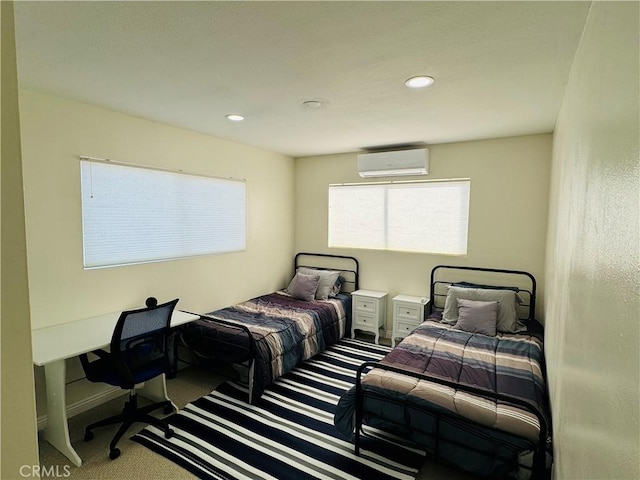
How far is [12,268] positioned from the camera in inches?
22.7

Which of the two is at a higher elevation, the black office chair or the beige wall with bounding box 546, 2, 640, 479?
the beige wall with bounding box 546, 2, 640, 479

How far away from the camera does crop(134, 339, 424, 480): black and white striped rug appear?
214cm

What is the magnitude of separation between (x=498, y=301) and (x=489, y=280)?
0.50 meters

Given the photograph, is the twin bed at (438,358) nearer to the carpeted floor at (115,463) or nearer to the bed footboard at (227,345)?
the bed footboard at (227,345)

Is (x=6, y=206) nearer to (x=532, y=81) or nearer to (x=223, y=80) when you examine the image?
(x=223, y=80)

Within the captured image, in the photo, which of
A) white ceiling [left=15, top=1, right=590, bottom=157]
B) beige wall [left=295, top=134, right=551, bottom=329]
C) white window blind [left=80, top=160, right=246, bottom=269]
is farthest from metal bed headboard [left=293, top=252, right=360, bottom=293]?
white ceiling [left=15, top=1, right=590, bottom=157]

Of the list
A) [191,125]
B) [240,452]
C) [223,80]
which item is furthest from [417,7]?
[240,452]

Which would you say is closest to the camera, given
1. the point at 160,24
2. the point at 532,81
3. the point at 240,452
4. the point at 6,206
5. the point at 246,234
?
the point at 6,206

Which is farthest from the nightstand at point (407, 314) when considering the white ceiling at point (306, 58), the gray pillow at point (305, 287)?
the white ceiling at point (306, 58)

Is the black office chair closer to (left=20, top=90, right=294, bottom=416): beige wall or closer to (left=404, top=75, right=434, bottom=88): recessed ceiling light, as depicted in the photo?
(left=20, top=90, right=294, bottom=416): beige wall

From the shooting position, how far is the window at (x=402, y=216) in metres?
3.99

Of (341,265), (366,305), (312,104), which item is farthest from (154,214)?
(366,305)

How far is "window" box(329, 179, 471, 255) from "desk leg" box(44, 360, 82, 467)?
334cm

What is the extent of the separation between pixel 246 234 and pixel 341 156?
170cm
